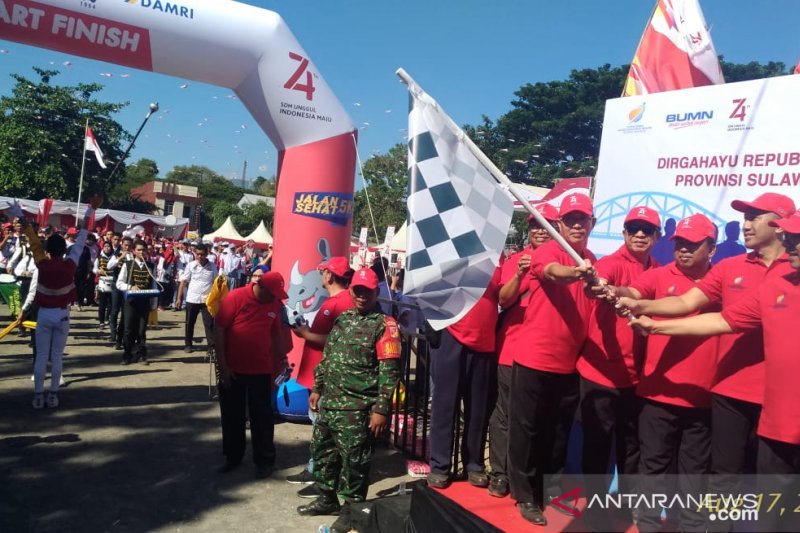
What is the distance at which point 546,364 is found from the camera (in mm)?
3449

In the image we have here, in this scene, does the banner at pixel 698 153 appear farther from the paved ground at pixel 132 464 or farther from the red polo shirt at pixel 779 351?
the paved ground at pixel 132 464

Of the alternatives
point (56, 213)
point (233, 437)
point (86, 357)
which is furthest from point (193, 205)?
point (233, 437)

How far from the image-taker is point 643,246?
3.51 m

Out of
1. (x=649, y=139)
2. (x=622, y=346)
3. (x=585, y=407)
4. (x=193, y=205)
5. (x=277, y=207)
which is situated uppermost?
(x=193, y=205)

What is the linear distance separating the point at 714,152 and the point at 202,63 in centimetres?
480

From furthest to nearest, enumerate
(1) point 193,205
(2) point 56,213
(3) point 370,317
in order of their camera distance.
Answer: (1) point 193,205
(2) point 56,213
(3) point 370,317

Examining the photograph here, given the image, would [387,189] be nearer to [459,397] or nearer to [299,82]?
[299,82]

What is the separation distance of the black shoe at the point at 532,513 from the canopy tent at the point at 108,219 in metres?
24.9

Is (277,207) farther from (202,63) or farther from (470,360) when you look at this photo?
(470,360)

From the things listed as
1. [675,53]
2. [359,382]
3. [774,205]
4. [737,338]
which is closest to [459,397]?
[359,382]

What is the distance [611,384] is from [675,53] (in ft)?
10.8

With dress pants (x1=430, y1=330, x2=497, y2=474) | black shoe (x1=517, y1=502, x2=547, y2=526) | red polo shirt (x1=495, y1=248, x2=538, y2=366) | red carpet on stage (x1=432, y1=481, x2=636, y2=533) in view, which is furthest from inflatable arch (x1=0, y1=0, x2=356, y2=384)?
black shoe (x1=517, y1=502, x2=547, y2=526)

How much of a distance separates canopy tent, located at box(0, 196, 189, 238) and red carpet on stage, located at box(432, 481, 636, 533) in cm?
2429

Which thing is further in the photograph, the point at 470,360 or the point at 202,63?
the point at 202,63
